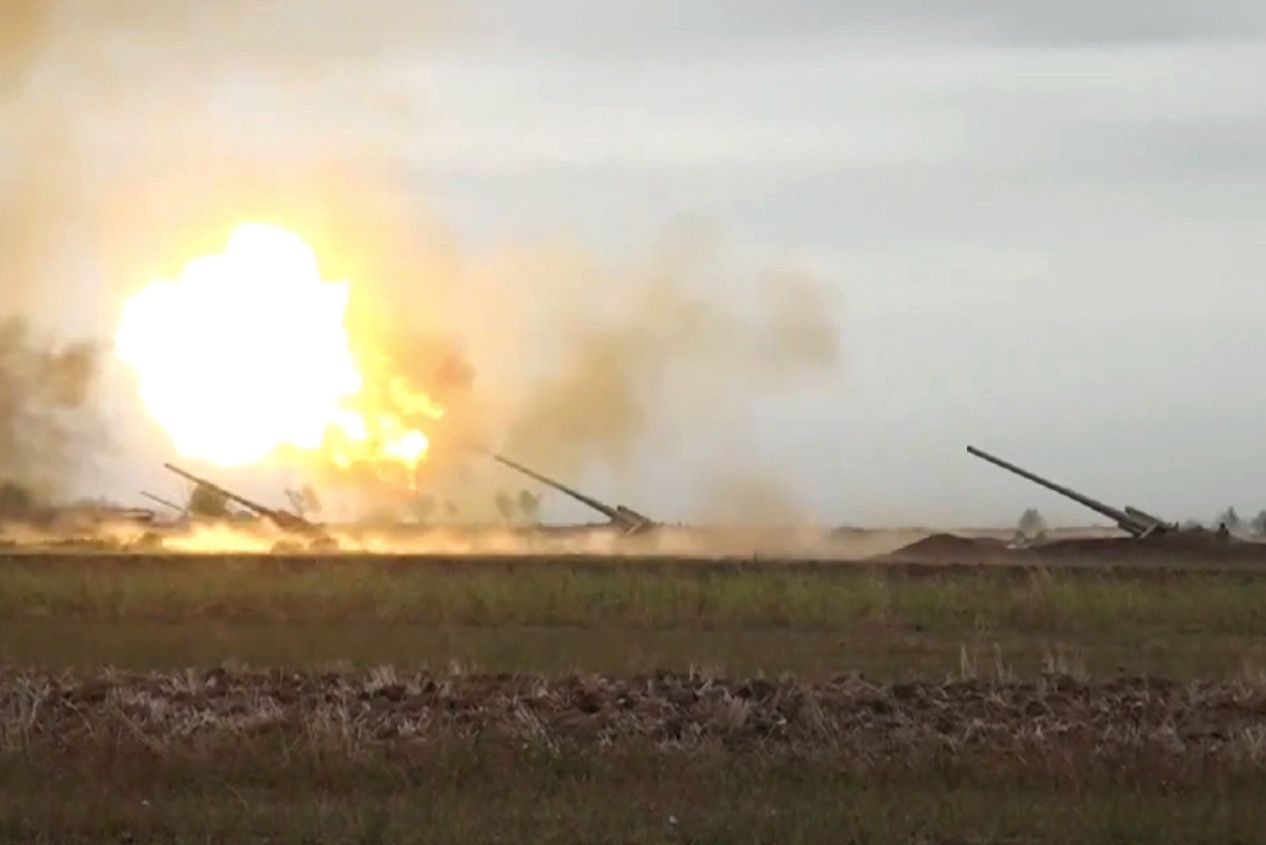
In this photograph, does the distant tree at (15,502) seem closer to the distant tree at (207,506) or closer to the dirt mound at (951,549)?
the distant tree at (207,506)

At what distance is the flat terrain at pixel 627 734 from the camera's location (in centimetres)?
1448

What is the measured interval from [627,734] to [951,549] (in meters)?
40.1

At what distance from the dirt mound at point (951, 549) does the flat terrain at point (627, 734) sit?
2250 cm

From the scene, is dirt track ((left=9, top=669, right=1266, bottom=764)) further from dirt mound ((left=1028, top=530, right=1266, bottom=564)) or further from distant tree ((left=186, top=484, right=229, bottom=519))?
distant tree ((left=186, top=484, right=229, bottom=519))

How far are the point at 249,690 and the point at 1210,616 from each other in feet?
63.8

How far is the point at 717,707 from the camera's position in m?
18.3

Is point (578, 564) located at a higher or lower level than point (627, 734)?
higher

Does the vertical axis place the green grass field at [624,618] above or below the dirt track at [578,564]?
below

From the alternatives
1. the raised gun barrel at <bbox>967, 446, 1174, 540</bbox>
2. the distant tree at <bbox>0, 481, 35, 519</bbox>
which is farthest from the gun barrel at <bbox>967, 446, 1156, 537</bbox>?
the distant tree at <bbox>0, 481, 35, 519</bbox>

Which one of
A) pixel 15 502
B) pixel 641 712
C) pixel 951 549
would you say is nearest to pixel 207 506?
pixel 15 502

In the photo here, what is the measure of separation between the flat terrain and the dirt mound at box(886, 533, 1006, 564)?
886 inches

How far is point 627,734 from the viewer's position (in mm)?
17547

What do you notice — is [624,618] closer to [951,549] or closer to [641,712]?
[641,712]

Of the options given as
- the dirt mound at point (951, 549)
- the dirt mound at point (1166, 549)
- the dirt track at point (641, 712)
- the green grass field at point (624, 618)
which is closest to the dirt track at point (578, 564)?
the green grass field at point (624, 618)
